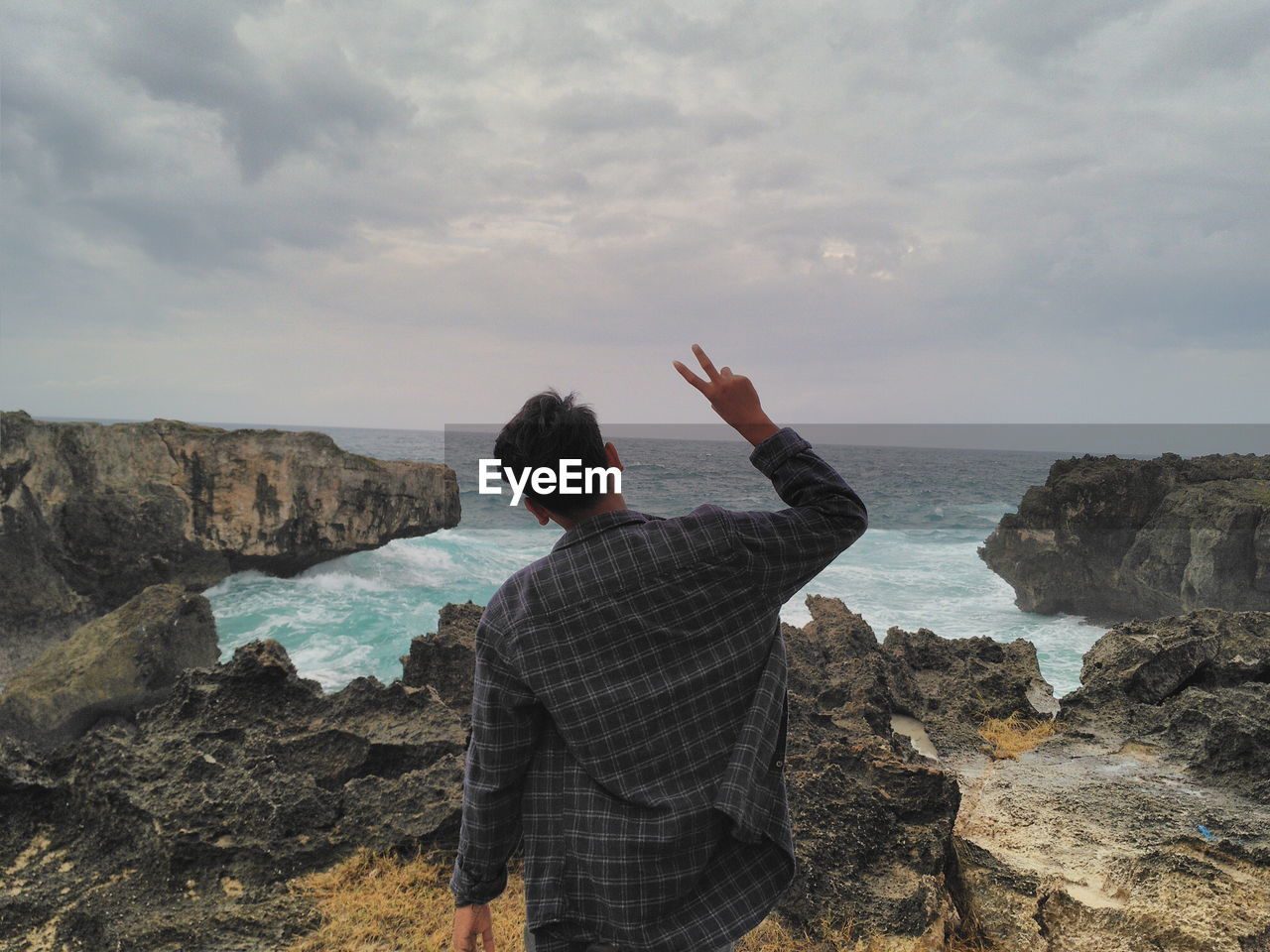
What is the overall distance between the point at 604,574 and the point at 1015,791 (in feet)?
15.1

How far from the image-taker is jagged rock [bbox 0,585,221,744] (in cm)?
1086

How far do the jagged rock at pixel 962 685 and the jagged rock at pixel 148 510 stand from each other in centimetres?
1430

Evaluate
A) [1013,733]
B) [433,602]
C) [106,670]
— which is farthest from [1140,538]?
[106,670]

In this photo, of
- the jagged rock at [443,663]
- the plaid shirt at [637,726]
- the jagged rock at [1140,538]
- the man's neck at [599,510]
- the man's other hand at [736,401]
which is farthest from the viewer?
the jagged rock at [1140,538]

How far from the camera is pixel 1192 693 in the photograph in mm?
5602

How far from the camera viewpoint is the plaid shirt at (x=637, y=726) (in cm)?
157

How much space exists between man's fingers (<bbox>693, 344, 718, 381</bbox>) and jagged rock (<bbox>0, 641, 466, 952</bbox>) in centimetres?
353

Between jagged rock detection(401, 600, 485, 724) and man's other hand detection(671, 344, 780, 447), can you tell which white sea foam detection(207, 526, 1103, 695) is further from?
man's other hand detection(671, 344, 780, 447)

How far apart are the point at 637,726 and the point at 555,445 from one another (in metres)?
0.65

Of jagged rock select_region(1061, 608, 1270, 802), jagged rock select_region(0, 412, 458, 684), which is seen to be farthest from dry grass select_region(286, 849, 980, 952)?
jagged rock select_region(0, 412, 458, 684)

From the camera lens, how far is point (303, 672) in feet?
52.8

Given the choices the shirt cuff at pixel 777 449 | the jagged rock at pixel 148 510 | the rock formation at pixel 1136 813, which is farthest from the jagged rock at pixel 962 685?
the jagged rock at pixel 148 510

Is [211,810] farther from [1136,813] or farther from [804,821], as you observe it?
[1136,813]

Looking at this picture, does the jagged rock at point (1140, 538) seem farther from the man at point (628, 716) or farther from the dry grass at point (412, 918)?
the man at point (628, 716)
